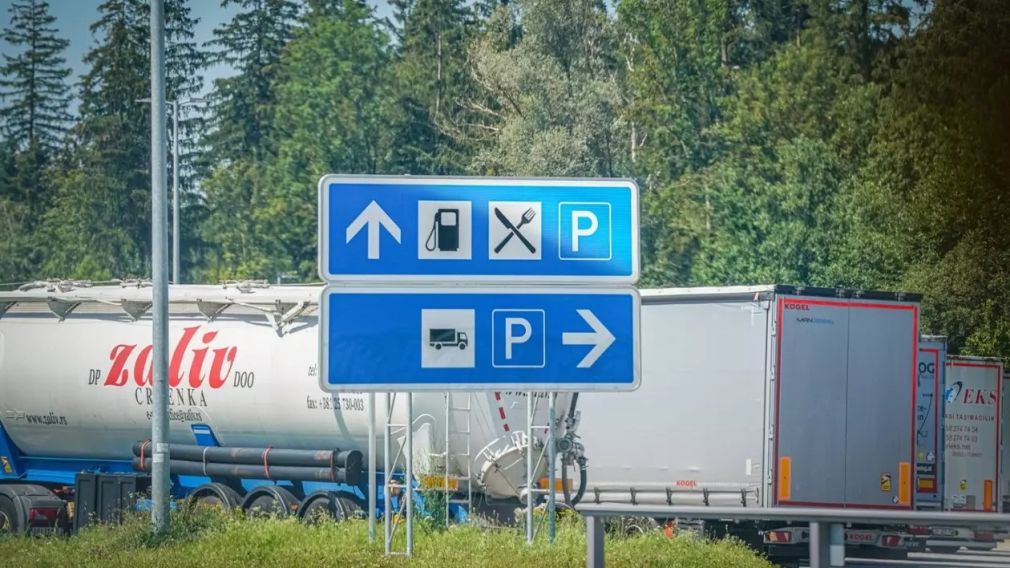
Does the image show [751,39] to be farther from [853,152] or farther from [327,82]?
[327,82]

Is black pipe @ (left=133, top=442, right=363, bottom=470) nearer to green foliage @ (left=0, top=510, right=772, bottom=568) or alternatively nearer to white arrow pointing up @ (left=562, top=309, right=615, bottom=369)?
green foliage @ (left=0, top=510, right=772, bottom=568)

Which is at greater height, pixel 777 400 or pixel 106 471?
pixel 777 400

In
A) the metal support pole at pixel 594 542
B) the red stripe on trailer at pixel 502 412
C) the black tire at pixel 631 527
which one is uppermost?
the metal support pole at pixel 594 542

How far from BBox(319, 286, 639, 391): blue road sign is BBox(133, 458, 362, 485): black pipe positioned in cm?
1085

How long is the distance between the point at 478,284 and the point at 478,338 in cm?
37

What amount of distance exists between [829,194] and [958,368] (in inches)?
713

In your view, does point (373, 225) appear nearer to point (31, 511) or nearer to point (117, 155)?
point (31, 511)

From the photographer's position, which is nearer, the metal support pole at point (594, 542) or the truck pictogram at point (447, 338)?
the metal support pole at point (594, 542)

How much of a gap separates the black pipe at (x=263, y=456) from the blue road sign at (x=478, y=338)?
35.6 ft

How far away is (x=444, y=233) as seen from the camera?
1132 cm

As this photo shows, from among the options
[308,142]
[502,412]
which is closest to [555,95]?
[308,142]

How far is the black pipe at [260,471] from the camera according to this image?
21.8m

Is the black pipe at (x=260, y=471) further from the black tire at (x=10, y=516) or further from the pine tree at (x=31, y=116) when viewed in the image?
the pine tree at (x=31, y=116)

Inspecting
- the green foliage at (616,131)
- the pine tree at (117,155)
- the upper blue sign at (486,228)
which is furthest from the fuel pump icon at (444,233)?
the pine tree at (117,155)
